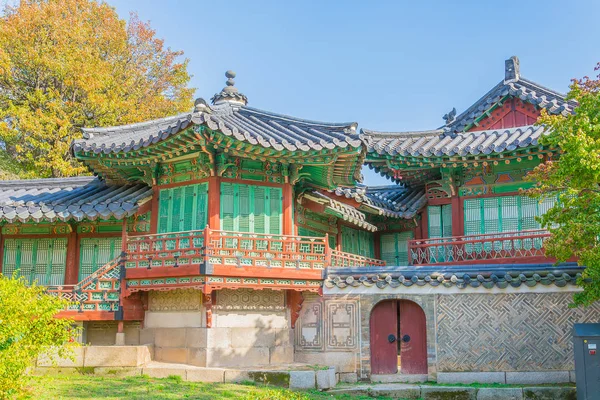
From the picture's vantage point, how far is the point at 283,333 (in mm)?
15773

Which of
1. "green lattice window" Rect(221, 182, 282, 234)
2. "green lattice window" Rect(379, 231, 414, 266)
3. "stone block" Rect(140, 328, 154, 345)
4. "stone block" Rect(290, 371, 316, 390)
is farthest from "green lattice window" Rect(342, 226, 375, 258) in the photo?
"stone block" Rect(290, 371, 316, 390)

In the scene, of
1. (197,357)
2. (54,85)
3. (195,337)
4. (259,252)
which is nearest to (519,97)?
(259,252)

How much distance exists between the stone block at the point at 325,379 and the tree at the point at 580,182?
5.32m

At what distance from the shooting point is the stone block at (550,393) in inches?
526

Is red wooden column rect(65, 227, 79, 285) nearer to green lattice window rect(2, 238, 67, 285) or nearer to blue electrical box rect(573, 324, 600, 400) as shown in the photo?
green lattice window rect(2, 238, 67, 285)

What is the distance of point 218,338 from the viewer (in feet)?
49.1

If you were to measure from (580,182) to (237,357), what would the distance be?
8.40 meters

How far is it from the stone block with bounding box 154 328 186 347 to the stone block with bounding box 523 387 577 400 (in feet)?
25.7

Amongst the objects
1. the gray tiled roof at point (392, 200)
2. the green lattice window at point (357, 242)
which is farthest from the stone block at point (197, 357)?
the green lattice window at point (357, 242)

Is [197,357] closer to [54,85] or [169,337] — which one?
[169,337]

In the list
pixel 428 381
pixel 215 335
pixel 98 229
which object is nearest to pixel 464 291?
pixel 428 381

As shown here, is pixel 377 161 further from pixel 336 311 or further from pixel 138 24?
pixel 138 24

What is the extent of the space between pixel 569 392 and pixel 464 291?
300cm

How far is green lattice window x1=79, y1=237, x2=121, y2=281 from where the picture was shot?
57.9ft
